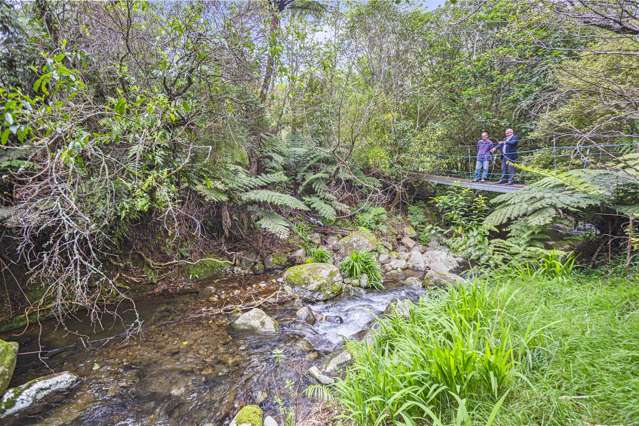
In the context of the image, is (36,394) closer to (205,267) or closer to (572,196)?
(205,267)

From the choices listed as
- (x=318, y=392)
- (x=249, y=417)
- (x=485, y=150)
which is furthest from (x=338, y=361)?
(x=485, y=150)

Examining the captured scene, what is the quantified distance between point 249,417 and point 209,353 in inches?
47.8

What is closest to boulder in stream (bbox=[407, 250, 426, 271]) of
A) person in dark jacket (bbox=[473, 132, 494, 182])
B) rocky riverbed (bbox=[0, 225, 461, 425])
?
rocky riverbed (bbox=[0, 225, 461, 425])

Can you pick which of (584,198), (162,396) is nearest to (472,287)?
(162,396)

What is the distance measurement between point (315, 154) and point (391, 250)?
3.29 metres

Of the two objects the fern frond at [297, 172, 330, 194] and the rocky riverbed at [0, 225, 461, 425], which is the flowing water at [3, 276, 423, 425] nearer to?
the rocky riverbed at [0, 225, 461, 425]

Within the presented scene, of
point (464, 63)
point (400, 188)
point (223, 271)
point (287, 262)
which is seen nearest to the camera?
point (223, 271)

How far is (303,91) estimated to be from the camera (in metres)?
7.38

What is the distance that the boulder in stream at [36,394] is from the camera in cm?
227

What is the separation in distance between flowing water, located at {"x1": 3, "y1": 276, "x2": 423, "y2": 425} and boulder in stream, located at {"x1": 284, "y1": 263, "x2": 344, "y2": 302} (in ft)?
1.11

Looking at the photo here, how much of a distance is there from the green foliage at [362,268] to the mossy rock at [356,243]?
0.78 m

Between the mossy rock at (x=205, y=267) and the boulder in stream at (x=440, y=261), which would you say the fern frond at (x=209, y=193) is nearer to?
the mossy rock at (x=205, y=267)

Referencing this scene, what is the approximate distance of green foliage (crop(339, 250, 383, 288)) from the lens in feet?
17.3

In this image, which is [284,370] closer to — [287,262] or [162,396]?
[162,396]
